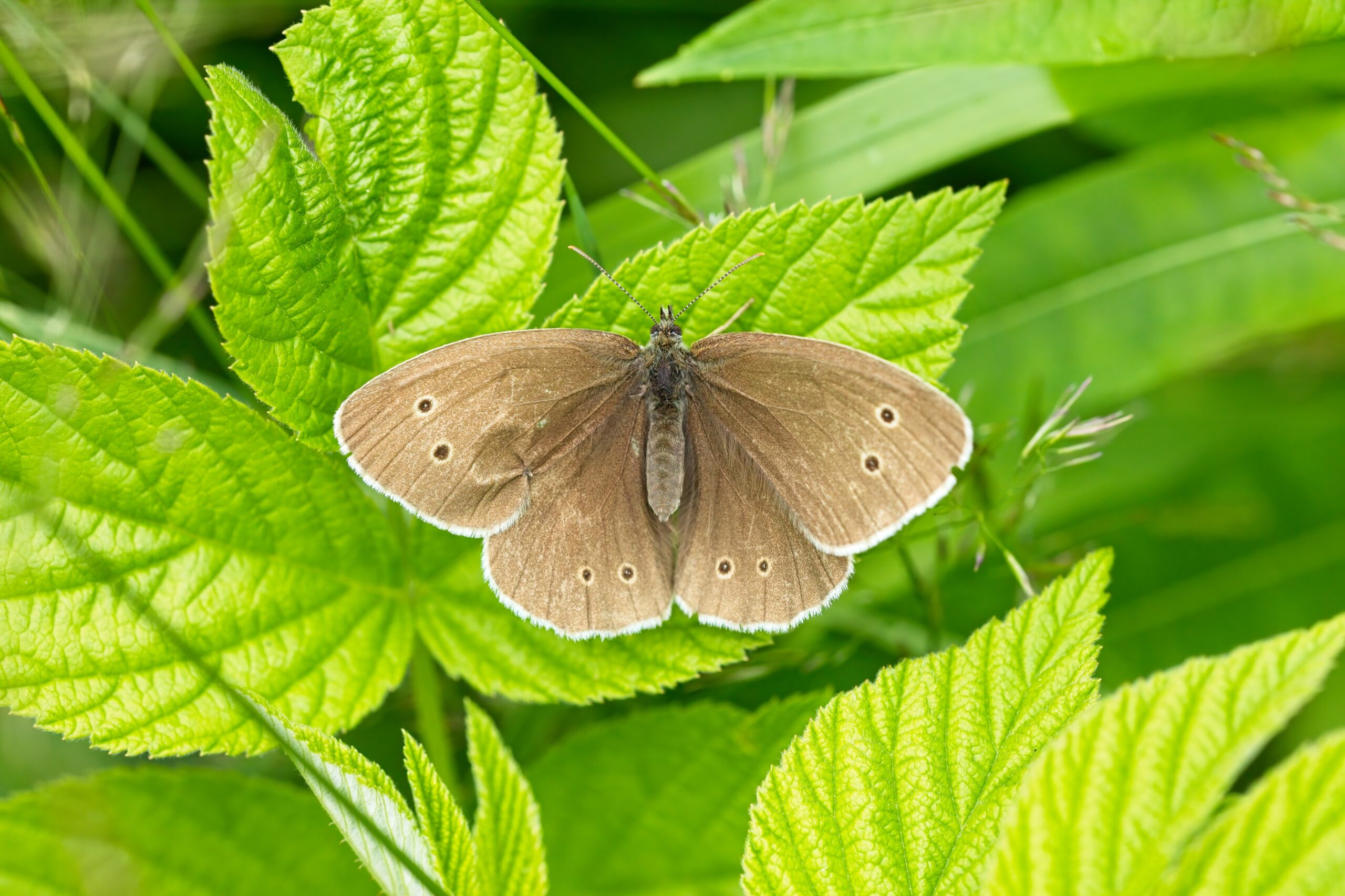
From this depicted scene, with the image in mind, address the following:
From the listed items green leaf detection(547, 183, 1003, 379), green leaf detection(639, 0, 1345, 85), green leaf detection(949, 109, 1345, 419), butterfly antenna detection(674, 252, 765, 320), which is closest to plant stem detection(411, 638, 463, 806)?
green leaf detection(547, 183, 1003, 379)

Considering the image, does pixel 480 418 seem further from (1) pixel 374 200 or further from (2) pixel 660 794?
(2) pixel 660 794

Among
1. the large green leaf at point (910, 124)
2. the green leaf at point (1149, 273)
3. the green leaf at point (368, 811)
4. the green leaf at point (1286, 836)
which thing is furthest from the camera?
the green leaf at point (1149, 273)

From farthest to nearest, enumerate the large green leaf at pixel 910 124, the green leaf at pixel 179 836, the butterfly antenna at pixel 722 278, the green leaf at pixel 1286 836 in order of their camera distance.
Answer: the large green leaf at pixel 910 124 < the butterfly antenna at pixel 722 278 < the green leaf at pixel 179 836 < the green leaf at pixel 1286 836

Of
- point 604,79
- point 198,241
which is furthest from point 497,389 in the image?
point 604,79

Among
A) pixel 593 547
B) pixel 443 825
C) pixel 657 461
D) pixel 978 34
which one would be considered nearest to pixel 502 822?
pixel 443 825

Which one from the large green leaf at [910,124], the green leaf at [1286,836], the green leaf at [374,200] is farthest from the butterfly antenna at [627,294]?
the green leaf at [1286,836]

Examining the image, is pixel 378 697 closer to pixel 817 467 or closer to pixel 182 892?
pixel 182 892

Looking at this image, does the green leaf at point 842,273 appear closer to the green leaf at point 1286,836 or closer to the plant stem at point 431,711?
the plant stem at point 431,711
